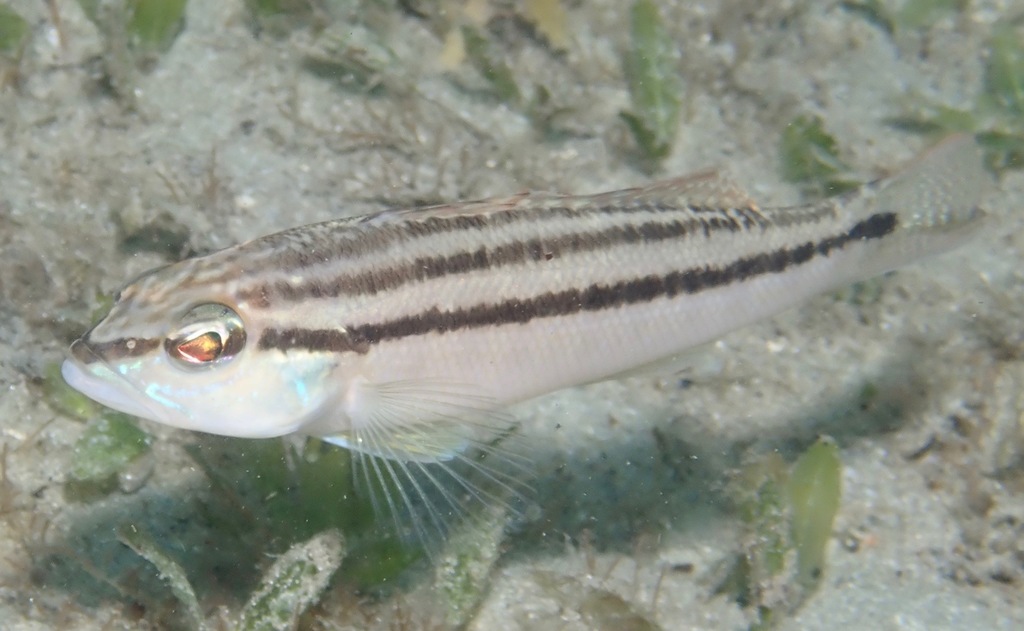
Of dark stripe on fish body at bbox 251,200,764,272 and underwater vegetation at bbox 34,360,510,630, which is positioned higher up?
dark stripe on fish body at bbox 251,200,764,272

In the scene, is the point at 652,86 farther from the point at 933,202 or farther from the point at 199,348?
the point at 199,348

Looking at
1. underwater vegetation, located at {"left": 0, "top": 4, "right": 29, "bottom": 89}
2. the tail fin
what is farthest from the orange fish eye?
underwater vegetation, located at {"left": 0, "top": 4, "right": 29, "bottom": 89}

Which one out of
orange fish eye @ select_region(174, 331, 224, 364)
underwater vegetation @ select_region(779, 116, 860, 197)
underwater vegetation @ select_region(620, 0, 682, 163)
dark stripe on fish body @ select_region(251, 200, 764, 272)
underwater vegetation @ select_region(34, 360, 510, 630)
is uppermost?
dark stripe on fish body @ select_region(251, 200, 764, 272)

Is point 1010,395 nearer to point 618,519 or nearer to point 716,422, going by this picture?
point 716,422

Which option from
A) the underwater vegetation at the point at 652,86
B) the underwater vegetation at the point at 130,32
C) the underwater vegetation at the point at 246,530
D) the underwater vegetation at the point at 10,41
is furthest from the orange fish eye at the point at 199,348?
the underwater vegetation at the point at 652,86

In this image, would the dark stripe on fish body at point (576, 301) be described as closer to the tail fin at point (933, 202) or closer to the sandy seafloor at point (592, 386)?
the tail fin at point (933, 202)

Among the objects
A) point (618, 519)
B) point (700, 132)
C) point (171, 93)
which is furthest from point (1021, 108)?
point (171, 93)

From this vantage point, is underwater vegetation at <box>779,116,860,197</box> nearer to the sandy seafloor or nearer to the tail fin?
the sandy seafloor
